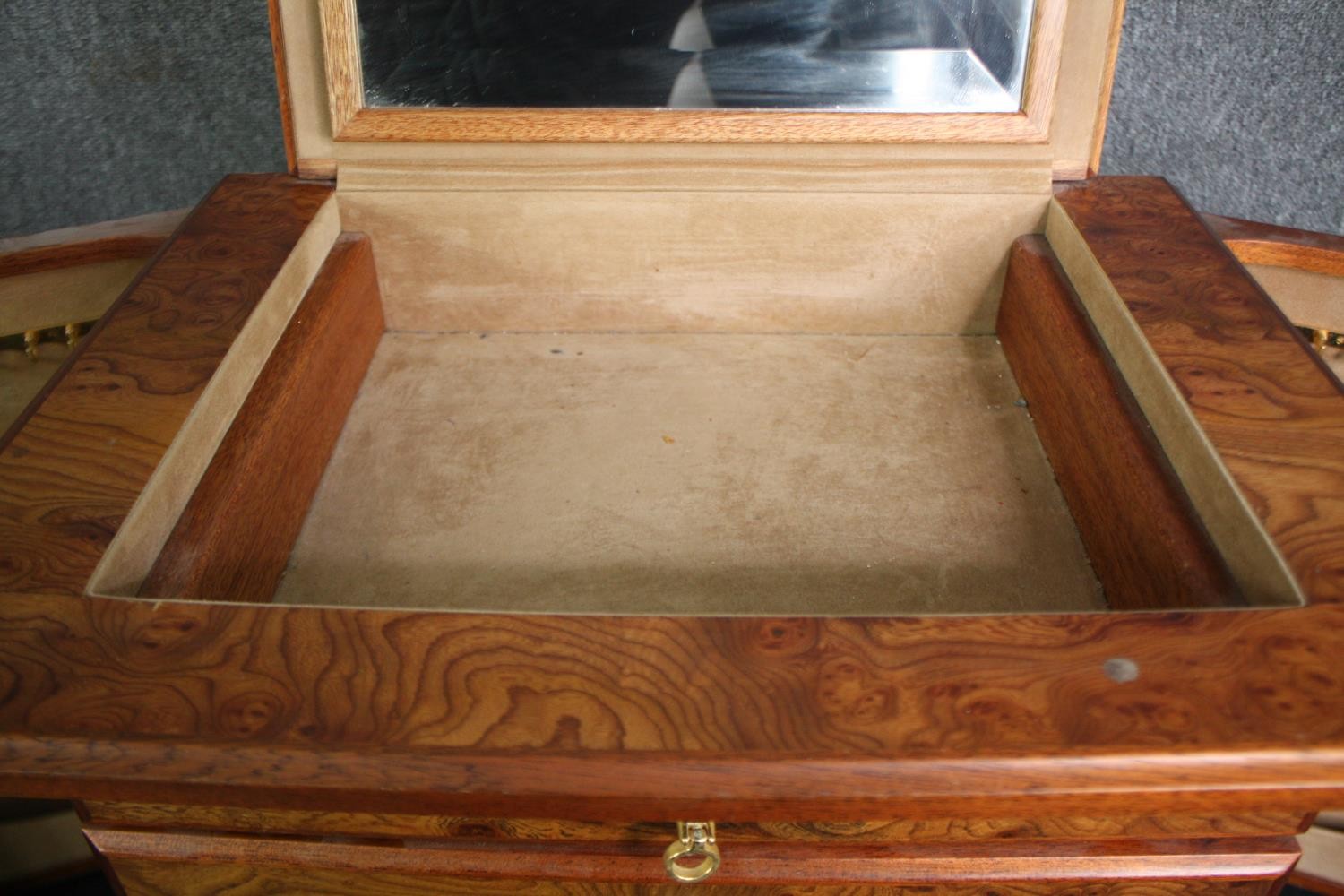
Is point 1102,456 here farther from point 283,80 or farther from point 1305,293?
point 283,80

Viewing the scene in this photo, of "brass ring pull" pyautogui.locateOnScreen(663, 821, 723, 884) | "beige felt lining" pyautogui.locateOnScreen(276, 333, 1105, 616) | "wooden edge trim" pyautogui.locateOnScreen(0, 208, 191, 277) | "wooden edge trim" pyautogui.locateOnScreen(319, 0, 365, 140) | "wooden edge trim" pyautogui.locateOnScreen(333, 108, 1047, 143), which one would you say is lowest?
"brass ring pull" pyautogui.locateOnScreen(663, 821, 723, 884)

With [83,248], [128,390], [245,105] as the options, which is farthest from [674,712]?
[245,105]

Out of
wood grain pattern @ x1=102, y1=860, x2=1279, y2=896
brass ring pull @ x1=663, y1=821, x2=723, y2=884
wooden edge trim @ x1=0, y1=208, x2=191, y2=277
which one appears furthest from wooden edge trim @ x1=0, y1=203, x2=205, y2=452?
brass ring pull @ x1=663, y1=821, x2=723, y2=884

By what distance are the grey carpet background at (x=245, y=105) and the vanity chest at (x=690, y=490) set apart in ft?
1.77

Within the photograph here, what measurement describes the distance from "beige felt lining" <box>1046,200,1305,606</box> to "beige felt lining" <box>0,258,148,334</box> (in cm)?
75

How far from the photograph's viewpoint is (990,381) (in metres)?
0.85

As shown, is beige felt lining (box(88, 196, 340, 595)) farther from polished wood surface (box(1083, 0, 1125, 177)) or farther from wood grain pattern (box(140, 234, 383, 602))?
polished wood surface (box(1083, 0, 1125, 177))

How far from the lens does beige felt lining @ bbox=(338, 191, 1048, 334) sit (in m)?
0.87

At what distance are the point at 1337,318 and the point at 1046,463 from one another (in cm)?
37

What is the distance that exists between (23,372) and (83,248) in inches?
5.1

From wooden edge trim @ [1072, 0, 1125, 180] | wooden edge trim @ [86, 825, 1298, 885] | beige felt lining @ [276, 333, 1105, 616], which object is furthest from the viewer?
wooden edge trim @ [1072, 0, 1125, 180]

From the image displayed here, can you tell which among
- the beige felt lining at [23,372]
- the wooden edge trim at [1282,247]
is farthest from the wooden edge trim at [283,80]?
the wooden edge trim at [1282,247]

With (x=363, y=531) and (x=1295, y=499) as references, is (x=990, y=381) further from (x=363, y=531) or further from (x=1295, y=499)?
(x=363, y=531)

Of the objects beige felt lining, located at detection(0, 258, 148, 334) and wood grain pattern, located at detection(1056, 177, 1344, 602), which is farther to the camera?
beige felt lining, located at detection(0, 258, 148, 334)
